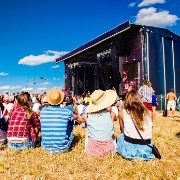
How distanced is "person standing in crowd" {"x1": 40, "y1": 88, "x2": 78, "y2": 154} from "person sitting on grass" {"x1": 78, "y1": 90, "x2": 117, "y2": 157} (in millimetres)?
423

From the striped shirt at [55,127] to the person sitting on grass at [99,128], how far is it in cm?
43

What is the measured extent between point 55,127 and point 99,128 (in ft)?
2.75

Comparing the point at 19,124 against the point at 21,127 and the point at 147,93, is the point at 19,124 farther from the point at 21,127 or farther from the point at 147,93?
the point at 147,93

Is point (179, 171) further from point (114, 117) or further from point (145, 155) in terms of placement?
point (114, 117)

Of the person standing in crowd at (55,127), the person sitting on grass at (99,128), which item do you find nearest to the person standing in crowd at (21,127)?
the person standing in crowd at (55,127)

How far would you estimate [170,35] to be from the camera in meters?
18.6

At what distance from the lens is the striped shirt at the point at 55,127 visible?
5.77m

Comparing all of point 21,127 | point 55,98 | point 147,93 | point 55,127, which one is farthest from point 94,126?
point 147,93

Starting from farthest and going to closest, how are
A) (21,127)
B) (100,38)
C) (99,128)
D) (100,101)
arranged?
(100,38) → (21,127) → (100,101) → (99,128)

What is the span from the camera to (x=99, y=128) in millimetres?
5605

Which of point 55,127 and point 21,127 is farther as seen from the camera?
point 21,127

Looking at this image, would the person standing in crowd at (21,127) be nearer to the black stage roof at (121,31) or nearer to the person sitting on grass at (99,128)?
the person sitting on grass at (99,128)

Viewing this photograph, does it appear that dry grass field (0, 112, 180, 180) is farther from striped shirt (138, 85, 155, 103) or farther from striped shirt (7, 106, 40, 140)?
striped shirt (138, 85, 155, 103)

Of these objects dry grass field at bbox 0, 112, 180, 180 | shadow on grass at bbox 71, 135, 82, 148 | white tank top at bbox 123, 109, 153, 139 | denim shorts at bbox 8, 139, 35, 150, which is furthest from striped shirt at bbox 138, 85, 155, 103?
denim shorts at bbox 8, 139, 35, 150
